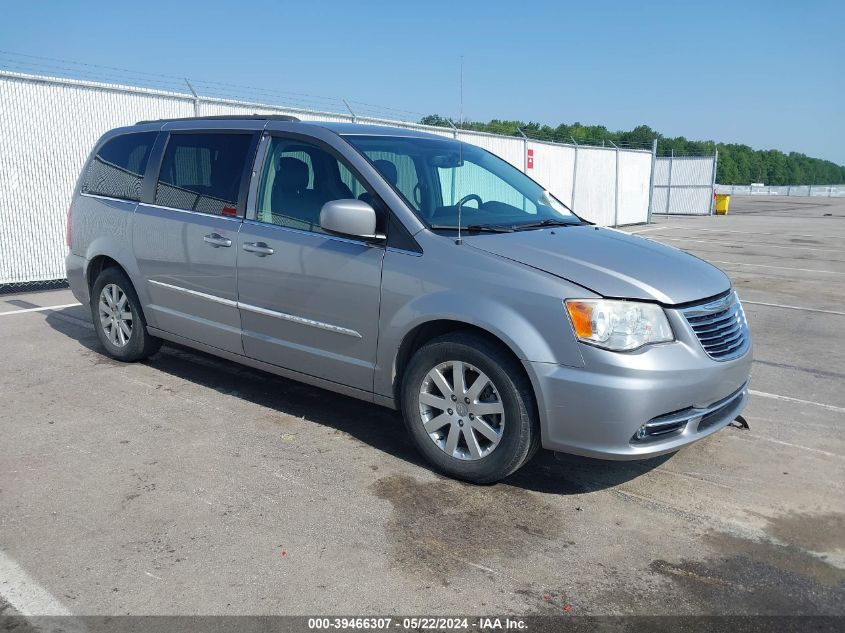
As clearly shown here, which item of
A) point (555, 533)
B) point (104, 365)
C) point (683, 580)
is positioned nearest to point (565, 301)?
point (555, 533)

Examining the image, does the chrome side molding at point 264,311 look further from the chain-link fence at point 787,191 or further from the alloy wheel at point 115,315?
the chain-link fence at point 787,191

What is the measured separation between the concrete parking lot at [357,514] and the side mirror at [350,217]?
1307mm

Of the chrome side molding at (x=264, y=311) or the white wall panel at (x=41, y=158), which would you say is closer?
the chrome side molding at (x=264, y=311)

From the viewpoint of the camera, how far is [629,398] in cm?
345

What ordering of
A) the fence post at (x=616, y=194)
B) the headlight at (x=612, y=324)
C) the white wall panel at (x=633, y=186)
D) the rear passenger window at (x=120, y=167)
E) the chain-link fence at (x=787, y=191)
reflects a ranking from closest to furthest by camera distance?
the headlight at (x=612, y=324) < the rear passenger window at (x=120, y=167) < the fence post at (x=616, y=194) < the white wall panel at (x=633, y=186) < the chain-link fence at (x=787, y=191)

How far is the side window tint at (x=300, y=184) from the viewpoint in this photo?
4.50m

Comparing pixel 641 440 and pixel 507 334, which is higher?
pixel 507 334

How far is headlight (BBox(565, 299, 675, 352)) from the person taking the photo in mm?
3506

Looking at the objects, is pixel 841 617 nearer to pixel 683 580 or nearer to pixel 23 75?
pixel 683 580

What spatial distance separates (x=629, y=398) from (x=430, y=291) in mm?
1167

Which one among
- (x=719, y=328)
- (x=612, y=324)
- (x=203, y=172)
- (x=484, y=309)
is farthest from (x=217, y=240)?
(x=719, y=328)

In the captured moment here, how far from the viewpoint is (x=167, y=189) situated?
555 centimetres

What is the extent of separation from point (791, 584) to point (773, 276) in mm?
10339

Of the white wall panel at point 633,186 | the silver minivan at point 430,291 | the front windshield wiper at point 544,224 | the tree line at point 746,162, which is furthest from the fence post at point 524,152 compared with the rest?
the tree line at point 746,162
